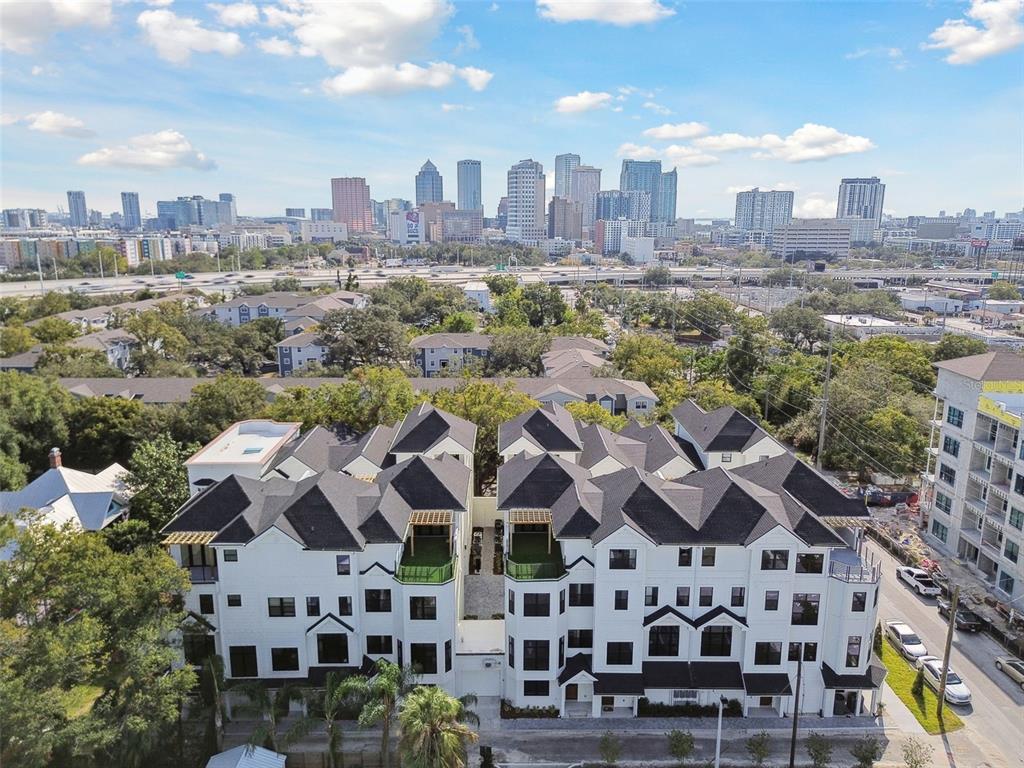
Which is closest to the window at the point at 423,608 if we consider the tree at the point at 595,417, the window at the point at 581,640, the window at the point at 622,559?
the window at the point at 581,640

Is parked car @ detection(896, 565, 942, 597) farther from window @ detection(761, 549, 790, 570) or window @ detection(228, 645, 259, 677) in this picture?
window @ detection(228, 645, 259, 677)

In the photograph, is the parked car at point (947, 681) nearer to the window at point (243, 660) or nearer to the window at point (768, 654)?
the window at point (768, 654)

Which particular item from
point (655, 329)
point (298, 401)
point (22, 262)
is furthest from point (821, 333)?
point (22, 262)

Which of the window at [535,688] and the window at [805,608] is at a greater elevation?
the window at [805,608]

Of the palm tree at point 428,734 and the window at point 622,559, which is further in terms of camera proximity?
the window at point 622,559

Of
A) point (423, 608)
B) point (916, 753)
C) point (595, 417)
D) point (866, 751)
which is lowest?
point (916, 753)

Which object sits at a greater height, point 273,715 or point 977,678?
point 273,715

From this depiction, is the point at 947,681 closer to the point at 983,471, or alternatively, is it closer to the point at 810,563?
the point at 810,563

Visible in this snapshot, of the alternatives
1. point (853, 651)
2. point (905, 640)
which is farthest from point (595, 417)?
point (853, 651)
